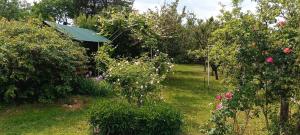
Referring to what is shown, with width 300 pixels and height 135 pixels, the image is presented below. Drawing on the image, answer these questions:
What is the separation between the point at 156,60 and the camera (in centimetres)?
1245

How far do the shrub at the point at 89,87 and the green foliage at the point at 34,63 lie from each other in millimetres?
680

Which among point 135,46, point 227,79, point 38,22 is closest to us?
point 227,79

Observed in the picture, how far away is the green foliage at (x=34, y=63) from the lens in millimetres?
11914

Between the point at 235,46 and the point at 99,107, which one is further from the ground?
the point at 235,46

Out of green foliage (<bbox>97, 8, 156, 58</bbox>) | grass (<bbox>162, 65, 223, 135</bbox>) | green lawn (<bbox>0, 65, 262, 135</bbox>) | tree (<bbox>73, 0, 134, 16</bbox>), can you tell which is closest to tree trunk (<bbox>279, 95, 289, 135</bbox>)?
green lawn (<bbox>0, 65, 262, 135</bbox>)

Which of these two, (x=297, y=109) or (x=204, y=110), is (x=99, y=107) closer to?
(x=297, y=109)

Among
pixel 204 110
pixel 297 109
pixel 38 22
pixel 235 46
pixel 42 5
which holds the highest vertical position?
pixel 42 5

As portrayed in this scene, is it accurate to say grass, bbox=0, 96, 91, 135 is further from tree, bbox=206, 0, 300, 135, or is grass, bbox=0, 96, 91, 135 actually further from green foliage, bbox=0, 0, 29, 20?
green foliage, bbox=0, 0, 29, 20

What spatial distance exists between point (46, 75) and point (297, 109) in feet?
26.2

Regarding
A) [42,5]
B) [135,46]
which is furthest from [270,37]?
[42,5]

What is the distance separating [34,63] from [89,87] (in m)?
2.64

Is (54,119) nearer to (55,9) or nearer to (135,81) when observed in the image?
(135,81)

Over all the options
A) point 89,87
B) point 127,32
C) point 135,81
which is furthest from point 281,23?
point 127,32

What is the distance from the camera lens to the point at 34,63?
40.8ft
